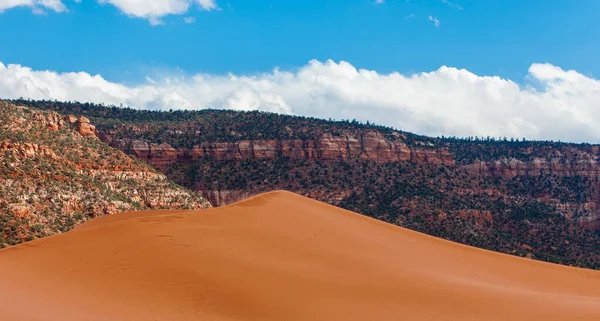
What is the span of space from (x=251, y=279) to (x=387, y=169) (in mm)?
59459

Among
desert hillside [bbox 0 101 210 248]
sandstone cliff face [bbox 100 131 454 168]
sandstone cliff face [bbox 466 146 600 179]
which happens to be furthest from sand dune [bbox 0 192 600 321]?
sandstone cliff face [bbox 466 146 600 179]

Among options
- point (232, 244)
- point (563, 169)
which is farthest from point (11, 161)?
point (563, 169)

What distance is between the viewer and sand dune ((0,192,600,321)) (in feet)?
47.1

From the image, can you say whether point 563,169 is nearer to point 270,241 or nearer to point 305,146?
point 305,146

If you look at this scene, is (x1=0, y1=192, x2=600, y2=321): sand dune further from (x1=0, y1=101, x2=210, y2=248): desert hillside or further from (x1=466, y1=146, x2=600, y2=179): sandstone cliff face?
(x1=466, y1=146, x2=600, y2=179): sandstone cliff face

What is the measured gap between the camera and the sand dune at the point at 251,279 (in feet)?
47.1

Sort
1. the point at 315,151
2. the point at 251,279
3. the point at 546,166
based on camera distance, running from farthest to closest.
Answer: the point at 546,166, the point at 315,151, the point at 251,279

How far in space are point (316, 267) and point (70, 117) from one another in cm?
3854

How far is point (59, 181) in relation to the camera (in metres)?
31.8

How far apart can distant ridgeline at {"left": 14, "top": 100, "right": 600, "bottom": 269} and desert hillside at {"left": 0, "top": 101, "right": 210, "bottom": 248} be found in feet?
93.2

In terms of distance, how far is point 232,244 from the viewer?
723 inches

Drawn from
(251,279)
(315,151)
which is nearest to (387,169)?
(315,151)

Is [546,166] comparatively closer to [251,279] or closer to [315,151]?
[315,151]

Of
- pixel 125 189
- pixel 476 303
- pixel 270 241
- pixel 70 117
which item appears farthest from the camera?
pixel 70 117
